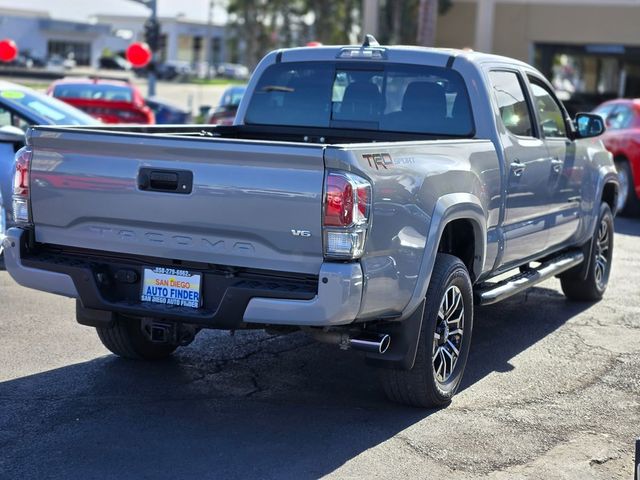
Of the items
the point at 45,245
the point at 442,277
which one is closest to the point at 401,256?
the point at 442,277

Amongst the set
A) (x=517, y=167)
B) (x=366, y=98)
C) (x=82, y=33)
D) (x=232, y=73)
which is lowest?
(x=232, y=73)

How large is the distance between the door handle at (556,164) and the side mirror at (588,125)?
49 centimetres

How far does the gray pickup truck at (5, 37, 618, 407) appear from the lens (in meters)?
5.20

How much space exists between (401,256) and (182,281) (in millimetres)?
1124

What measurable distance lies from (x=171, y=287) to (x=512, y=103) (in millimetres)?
3083

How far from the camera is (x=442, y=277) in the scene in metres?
5.96

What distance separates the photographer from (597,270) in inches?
372

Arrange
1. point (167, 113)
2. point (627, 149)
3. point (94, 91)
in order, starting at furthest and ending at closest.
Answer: point (167, 113) → point (94, 91) → point (627, 149)

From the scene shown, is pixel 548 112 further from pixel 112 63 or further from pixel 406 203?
pixel 112 63

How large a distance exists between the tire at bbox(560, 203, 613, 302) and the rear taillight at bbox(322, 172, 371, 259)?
450cm

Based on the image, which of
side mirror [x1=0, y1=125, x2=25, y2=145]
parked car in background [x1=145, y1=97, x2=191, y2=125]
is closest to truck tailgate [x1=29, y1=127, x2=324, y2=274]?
side mirror [x1=0, y1=125, x2=25, y2=145]

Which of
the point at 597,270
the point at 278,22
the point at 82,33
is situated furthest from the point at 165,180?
the point at 82,33

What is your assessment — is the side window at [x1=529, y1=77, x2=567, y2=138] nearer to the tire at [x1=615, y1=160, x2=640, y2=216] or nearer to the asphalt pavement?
the asphalt pavement

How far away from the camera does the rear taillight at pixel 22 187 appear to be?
5910 mm
